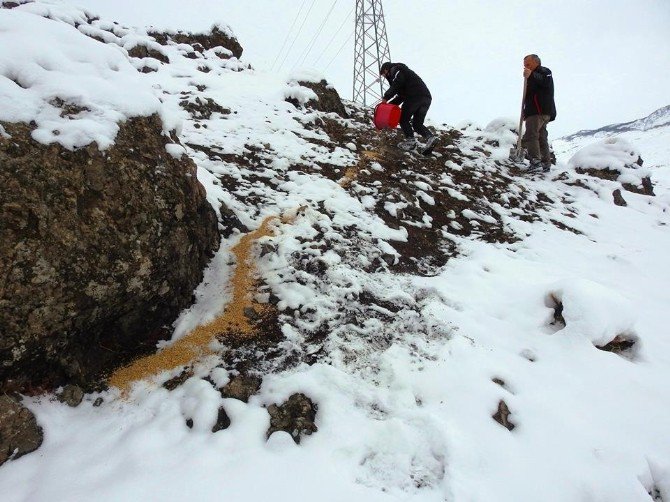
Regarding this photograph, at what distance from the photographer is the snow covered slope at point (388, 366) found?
2.17 m

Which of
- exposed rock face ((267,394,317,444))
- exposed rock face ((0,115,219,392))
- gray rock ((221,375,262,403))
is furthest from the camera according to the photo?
gray rock ((221,375,262,403))

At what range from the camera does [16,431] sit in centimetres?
219

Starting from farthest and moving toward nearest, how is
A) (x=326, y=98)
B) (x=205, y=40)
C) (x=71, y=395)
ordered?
(x=205, y=40) → (x=326, y=98) → (x=71, y=395)

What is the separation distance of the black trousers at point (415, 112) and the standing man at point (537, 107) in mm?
2038

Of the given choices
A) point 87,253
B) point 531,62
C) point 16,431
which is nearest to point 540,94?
point 531,62

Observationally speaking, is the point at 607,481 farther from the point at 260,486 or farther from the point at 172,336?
the point at 172,336

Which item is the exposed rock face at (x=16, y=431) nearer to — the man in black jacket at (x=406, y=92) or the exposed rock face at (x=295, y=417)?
the exposed rock face at (x=295, y=417)

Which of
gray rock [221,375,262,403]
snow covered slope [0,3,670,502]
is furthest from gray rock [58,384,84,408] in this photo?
gray rock [221,375,262,403]

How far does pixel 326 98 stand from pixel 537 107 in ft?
15.8

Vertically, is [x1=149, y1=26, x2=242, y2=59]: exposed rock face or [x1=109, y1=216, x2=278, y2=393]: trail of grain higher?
[x1=149, y1=26, x2=242, y2=59]: exposed rock face

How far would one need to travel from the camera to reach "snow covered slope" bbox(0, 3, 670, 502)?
2.17 metres

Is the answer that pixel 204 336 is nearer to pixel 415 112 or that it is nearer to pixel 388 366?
pixel 388 366

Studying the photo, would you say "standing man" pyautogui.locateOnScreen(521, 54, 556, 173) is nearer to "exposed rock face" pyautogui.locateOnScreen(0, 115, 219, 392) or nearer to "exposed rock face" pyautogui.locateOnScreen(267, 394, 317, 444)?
"exposed rock face" pyautogui.locateOnScreen(0, 115, 219, 392)

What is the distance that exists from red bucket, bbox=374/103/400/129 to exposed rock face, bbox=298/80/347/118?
7.63 feet
